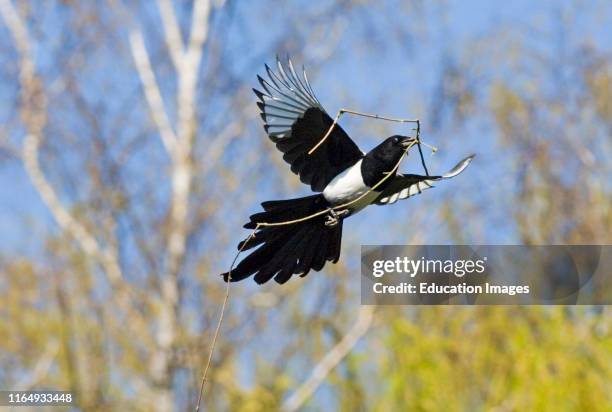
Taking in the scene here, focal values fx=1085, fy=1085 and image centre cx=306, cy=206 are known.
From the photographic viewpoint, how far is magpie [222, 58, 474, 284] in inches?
78.8

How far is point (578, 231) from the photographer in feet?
30.0

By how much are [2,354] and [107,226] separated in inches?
81.2

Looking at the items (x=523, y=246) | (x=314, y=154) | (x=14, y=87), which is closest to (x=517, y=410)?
(x=523, y=246)

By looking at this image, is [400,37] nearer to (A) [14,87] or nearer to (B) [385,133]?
(B) [385,133]

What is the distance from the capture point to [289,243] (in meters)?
2.05

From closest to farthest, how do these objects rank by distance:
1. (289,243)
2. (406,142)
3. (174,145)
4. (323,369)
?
(406,142), (289,243), (323,369), (174,145)

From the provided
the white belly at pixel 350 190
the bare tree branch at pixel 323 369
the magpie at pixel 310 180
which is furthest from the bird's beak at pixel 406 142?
the bare tree branch at pixel 323 369

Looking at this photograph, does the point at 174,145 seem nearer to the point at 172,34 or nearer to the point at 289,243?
the point at 172,34

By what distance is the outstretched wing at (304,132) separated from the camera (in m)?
2.16

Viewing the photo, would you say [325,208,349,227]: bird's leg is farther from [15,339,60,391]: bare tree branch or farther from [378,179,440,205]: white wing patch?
[15,339,60,391]: bare tree branch

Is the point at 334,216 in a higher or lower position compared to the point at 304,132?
lower

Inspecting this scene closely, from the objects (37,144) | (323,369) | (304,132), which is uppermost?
(37,144)

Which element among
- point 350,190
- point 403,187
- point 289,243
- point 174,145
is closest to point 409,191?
point 403,187

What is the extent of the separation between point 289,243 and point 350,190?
0.15 meters
